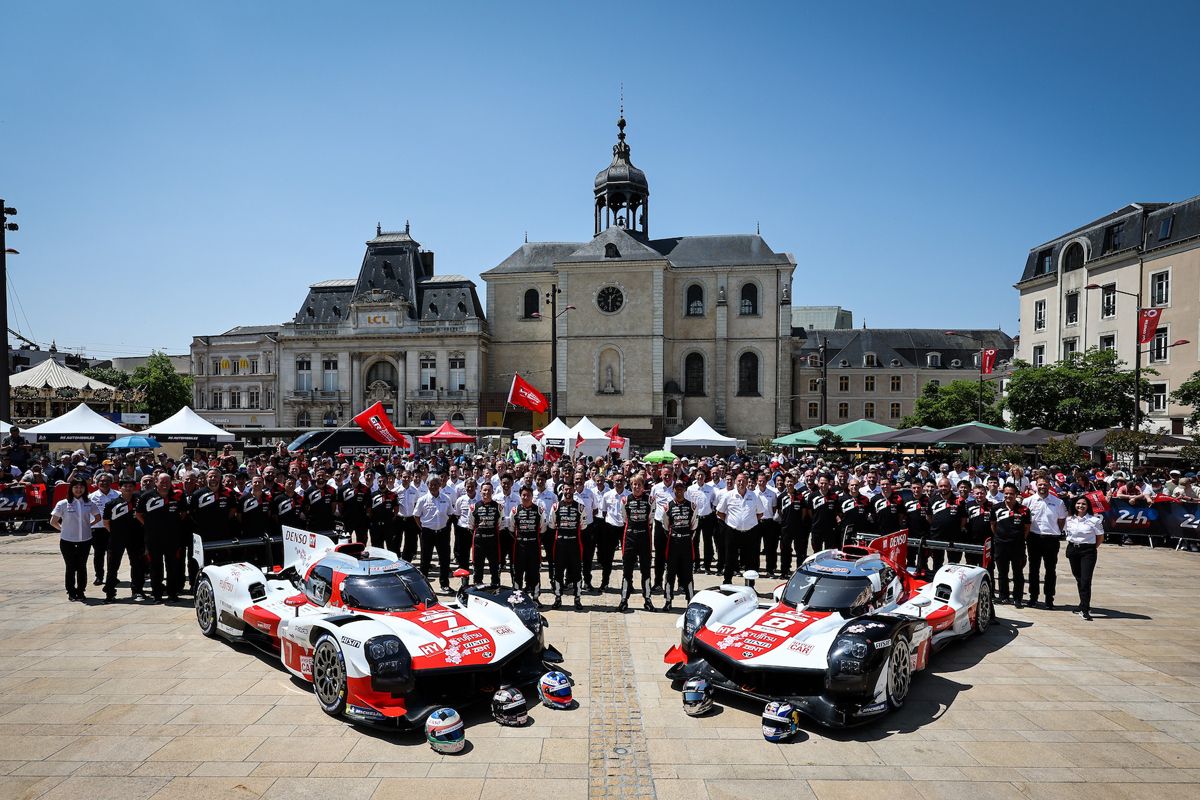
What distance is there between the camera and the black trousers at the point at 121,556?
11555 mm

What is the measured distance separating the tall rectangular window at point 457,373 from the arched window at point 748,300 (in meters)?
22.7

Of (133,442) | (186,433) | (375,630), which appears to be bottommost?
(375,630)

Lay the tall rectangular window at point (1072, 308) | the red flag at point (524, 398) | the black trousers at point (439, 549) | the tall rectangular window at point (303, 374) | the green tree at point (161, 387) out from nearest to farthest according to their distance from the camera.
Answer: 1. the black trousers at point (439, 549)
2. the red flag at point (524, 398)
3. the tall rectangular window at point (1072, 308)
4. the tall rectangular window at point (303, 374)
5. the green tree at point (161, 387)

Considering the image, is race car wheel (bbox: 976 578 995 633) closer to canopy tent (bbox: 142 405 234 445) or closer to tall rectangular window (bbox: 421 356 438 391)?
canopy tent (bbox: 142 405 234 445)

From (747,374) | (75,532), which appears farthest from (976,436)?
(747,374)

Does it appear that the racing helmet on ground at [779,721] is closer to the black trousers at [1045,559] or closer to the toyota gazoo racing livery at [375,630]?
the toyota gazoo racing livery at [375,630]

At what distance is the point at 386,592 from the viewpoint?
796 centimetres

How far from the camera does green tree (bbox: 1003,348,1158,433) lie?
34.0m

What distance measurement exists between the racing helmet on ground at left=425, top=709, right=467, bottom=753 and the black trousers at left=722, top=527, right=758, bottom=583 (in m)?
7.71

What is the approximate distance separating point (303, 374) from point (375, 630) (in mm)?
57918

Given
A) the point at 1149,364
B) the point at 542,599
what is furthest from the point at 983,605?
the point at 1149,364

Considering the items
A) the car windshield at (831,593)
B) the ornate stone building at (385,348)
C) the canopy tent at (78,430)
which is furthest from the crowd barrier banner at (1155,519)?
the ornate stone building at (385,348)

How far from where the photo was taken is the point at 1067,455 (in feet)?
81.3

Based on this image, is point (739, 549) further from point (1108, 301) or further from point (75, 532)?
point (1108, 301)
